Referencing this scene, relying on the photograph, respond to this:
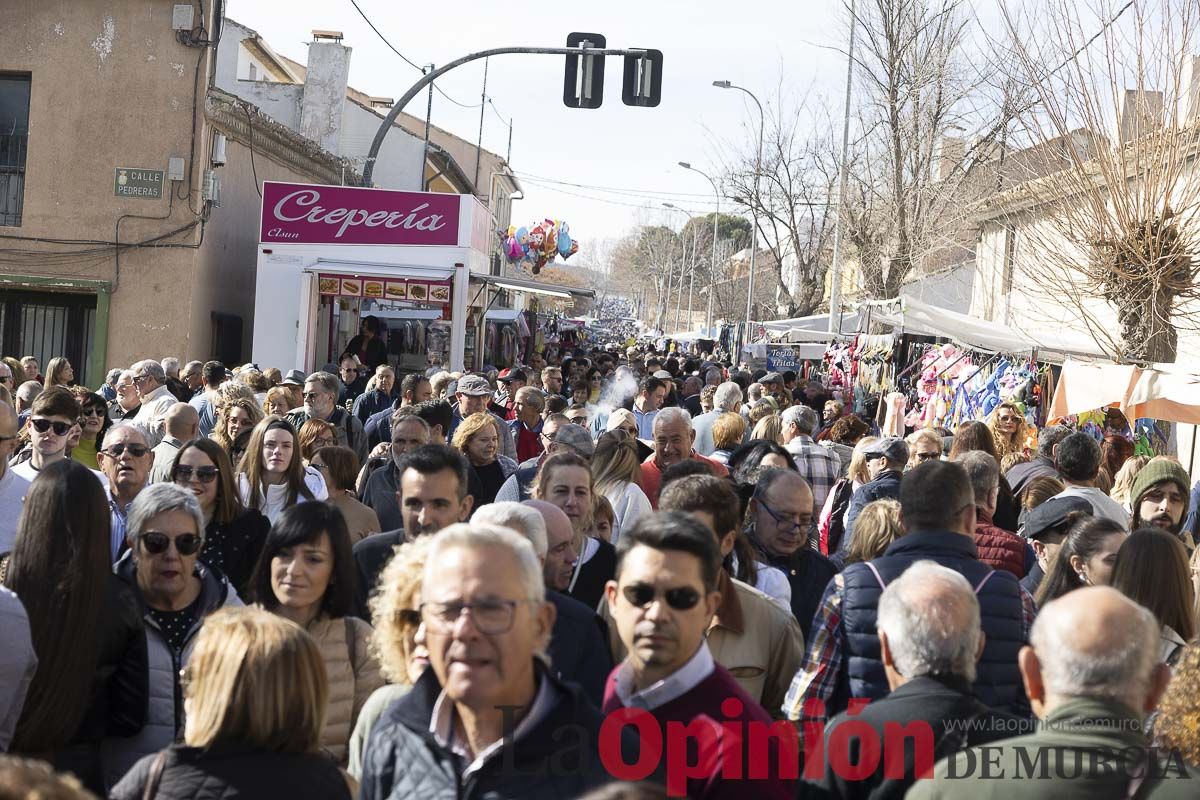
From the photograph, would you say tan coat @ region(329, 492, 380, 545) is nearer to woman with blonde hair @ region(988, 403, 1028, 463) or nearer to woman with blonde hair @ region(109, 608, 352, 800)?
woman with blonde hair @ region(109, 608, 352, 800)

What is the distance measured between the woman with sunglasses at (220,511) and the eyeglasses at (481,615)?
3262 millimetres

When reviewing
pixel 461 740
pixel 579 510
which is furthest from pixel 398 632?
pixel 579 510

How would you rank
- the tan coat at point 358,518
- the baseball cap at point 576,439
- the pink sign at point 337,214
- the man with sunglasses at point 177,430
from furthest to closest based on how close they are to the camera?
the pink sign at point 337,214, the baseball cap at point 576,439, the man with sunglasses at point 177,430, the tan coat at point 358,518

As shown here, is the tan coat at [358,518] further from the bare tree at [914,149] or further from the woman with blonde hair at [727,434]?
the bare tree at [914,149]

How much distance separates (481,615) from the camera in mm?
3025

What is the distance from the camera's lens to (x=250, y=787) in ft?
10.3

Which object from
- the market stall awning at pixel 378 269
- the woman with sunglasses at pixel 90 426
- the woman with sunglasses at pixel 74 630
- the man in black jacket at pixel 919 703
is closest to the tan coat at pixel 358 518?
the woman with sunglasses at pixel 74 630

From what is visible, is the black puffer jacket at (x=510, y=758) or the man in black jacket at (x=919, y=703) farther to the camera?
the man in black jacket at (x=919, y=703)

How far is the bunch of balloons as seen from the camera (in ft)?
114

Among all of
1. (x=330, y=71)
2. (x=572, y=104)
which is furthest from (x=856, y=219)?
(x=572, y=104)

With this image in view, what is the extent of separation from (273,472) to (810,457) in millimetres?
3883

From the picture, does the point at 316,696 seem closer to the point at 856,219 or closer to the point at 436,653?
the point at 436,653

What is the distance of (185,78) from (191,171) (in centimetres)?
136

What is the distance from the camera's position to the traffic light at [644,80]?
52.4ft
